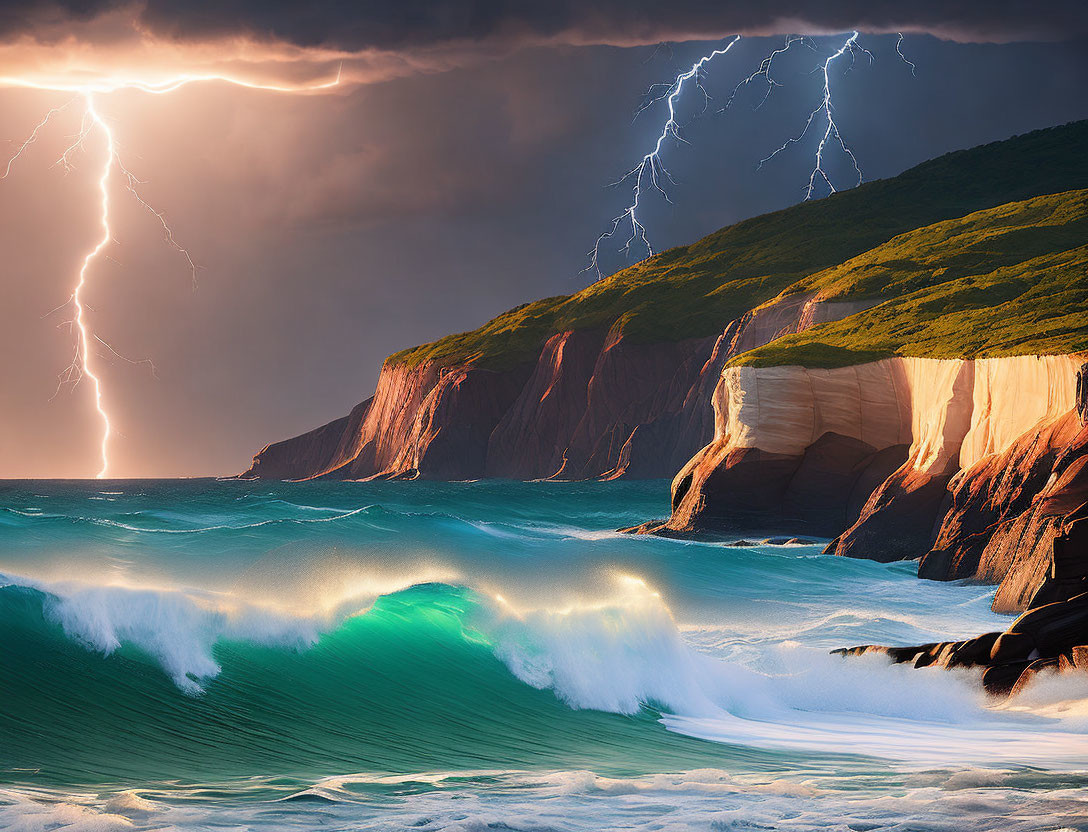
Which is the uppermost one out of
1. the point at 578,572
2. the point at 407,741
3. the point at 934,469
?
the point at 934,469

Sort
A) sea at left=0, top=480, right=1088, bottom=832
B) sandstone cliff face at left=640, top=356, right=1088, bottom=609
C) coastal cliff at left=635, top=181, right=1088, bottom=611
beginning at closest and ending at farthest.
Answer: sea at left=0, top=480, right=1088, bottom=832 → sandstone cliff face at left=640, top=356, right=1088, bottom=609 → coastal cliff at left=635, top=181, right=1088, bottom=611

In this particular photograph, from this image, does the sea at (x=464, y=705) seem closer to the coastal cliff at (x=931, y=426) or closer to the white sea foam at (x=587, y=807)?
the white sea foam at (x=587, y=807)

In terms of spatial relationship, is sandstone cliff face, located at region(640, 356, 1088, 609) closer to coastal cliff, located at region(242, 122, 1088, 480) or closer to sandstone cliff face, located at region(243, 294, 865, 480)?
sandstone cliff face, located at region(243, 294, 865, 480)

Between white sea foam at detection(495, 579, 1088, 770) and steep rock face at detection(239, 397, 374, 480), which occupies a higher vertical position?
steep rock face at detection(239, 397, 374, 480)

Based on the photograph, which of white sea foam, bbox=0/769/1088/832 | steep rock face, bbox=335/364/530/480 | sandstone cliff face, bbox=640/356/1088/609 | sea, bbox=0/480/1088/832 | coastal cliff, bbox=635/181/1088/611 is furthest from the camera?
steep rock face, bbox=335/364/530/480

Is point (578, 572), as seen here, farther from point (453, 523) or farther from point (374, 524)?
point (453, 523)

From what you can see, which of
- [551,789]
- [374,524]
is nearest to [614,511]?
[374,524]

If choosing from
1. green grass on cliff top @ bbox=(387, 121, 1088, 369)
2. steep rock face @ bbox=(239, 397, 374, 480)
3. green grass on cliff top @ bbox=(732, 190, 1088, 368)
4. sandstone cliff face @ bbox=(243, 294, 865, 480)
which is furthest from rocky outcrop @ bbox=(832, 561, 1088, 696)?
steep rock face @ bbox=(239, 397, 374, 480)

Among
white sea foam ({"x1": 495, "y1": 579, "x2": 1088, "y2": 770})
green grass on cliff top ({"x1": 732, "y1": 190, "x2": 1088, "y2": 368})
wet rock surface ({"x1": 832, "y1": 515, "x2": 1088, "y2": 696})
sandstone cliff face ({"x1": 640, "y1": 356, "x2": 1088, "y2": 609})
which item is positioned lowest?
white sea foam ({"x1": 495, "y1": 579, "x2": 1088, "y2": 770})
